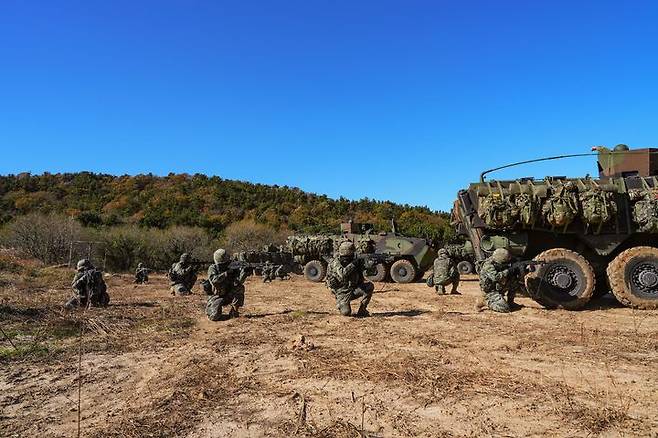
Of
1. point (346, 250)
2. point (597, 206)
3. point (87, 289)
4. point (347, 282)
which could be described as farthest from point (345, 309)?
point (87, 289)

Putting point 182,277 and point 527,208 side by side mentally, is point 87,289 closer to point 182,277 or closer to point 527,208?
point 182,277

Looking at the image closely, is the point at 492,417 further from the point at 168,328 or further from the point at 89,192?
the point at 89,192

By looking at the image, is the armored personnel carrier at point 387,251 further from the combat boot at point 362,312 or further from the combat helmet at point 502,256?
the combat boot at point 362,312

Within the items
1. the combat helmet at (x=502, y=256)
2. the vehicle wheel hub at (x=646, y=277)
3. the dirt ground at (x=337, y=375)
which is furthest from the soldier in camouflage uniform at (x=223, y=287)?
the vehicle wheel hub at (x=646, y=277)

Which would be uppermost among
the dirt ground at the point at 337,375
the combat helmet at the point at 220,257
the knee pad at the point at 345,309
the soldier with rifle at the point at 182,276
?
the combat helmet at the point at 220,257

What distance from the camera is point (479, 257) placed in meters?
9.98

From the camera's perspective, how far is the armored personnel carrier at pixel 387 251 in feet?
58.4

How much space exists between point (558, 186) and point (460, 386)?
19.7 ft

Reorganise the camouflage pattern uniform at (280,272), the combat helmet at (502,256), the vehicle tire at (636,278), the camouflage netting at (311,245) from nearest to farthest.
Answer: the vehicle tire at (636,278), the combat helmet at (502,256), the camouflage netting at (311,245), the camouflage pattern uniform at (280,272)

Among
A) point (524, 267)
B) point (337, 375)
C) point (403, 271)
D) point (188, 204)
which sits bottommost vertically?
point (337, 375)

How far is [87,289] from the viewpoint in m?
9.66

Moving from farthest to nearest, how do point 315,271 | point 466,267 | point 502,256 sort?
point 466,267, point 315,271, point 502,256

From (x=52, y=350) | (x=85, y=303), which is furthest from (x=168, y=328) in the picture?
(x=85, y=303)

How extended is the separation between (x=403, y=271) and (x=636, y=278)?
32.5 ft
